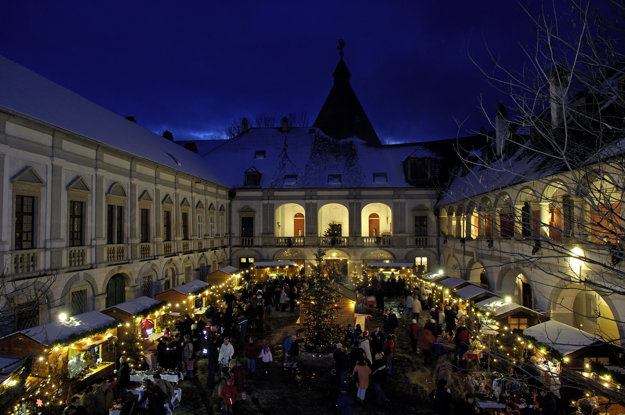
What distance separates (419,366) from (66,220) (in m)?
15.0

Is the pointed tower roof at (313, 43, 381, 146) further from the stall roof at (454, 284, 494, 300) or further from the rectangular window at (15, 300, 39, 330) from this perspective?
the rectangular window at (15, 300, 39, 330)

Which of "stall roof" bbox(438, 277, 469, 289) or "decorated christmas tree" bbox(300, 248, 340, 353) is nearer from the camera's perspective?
"decorated christmas tree" bbox(300, 248, 340, 353)

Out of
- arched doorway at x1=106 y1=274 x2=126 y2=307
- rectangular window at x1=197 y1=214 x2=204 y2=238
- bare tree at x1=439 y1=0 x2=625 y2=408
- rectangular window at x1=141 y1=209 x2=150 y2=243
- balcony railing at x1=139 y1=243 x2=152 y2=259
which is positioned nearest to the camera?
bare tree at x1=439 y1=0 x2=625 y2=408

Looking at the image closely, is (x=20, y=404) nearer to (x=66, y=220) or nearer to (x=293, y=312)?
(x=66, y=220)

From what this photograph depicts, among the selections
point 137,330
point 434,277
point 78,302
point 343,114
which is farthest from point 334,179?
point 78,302

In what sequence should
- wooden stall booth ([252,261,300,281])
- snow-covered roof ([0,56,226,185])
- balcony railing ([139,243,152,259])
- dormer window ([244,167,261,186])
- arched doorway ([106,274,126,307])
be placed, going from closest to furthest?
1. snow-covered roof ([0,56,226,185])
2. arched doorway ([106,274,126,307])
3. balcony railing ([139,243,152,259])
4. wooden stall booth ([252,261,300,281])
5. dormer window ([244,167,261,186])

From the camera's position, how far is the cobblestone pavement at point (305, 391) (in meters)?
11.4

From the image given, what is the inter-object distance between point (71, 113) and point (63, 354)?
11015 mm

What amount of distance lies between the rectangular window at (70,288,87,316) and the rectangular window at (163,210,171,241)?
7.35 metres

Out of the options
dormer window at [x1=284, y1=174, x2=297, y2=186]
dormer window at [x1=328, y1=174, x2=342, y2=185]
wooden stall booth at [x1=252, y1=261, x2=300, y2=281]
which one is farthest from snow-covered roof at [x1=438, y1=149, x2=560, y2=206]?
wooden stall booth at [x1=252, y1=261, x2=300, y2=281]

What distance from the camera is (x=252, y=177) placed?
35750mm

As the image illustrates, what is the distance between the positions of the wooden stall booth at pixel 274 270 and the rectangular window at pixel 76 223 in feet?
48.9

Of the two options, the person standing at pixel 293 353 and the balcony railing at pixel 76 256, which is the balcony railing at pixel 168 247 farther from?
the person standing at pixel 293 353

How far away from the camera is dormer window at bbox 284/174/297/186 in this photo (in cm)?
3556
